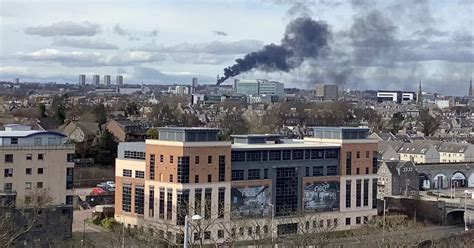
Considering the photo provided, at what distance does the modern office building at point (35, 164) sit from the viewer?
734 inches

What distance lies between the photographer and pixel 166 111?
151 ft

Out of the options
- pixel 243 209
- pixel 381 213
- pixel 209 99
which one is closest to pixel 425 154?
pixel 381 213

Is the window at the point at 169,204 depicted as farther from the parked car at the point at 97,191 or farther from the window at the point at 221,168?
the parked car at the point at 97,191

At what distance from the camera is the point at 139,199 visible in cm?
2088

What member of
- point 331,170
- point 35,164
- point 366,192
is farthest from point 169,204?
point 366,192

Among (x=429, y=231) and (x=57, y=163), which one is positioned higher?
(x=57, y=163)

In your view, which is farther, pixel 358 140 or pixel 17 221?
pixel 358 140

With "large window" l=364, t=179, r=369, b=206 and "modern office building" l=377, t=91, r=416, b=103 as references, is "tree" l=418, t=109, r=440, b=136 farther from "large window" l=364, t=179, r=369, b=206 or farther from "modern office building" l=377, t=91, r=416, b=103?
"modern office building" l=377, t=91, r=416, b=103

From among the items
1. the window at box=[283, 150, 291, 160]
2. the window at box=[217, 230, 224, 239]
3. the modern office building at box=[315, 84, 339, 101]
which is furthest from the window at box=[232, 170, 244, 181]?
the modern office building at box=[315, 84, 339, 101]

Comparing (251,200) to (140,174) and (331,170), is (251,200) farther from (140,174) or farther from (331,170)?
(140,174)

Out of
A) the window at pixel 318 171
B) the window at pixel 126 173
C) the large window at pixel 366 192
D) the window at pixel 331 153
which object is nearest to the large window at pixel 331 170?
the window at pixel 318 171

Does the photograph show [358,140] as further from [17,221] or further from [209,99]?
[209,99]

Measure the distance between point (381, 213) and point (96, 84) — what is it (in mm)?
117135

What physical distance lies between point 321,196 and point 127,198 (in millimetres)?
5327
